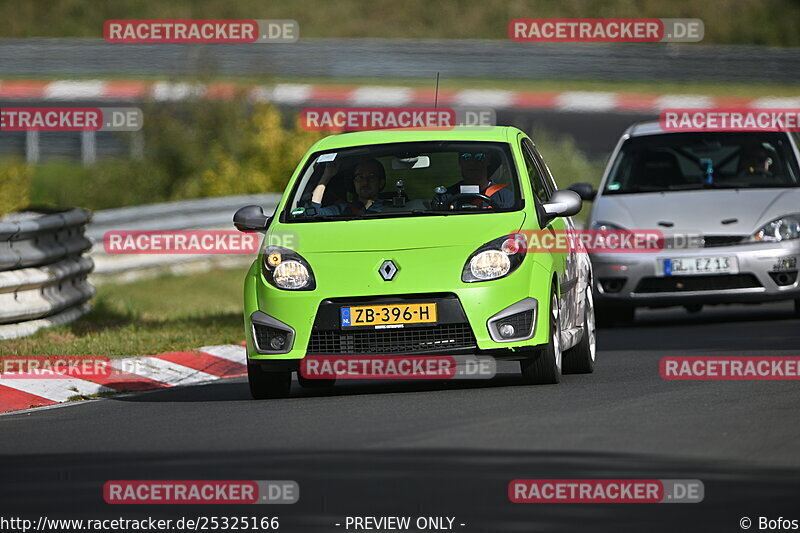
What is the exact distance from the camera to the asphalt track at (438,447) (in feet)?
21.3

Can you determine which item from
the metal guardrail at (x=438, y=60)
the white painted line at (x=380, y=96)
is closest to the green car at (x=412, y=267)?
the white painted line at (x=380, y=96)

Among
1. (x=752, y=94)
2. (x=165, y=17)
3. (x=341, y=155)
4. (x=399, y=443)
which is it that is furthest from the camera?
(x=165, y=17)

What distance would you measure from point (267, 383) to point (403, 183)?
159 centimetres

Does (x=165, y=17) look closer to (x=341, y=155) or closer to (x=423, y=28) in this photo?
(x=423, y=28)

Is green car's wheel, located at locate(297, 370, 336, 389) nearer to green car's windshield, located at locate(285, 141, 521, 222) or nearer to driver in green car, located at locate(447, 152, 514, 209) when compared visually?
green car's windshield, located at locate(285, 141, 521, 222)

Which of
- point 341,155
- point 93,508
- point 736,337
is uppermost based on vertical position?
point 341,155

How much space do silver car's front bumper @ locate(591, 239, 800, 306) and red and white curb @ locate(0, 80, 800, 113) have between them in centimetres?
1830

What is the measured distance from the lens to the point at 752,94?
36.5 metres

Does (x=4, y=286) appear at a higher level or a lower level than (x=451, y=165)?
lower

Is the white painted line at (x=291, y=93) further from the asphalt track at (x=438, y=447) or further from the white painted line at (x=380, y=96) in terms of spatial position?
the asphalt track at (x=438, y=447)

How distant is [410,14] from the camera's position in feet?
154

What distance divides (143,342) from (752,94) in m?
25.1

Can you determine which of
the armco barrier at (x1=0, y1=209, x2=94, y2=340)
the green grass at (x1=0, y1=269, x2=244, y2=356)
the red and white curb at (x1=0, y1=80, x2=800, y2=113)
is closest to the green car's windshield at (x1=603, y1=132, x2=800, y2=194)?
the green grass at (x1=0, y1=269, x2=244, y2=356)

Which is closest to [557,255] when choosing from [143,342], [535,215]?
[535,215]
